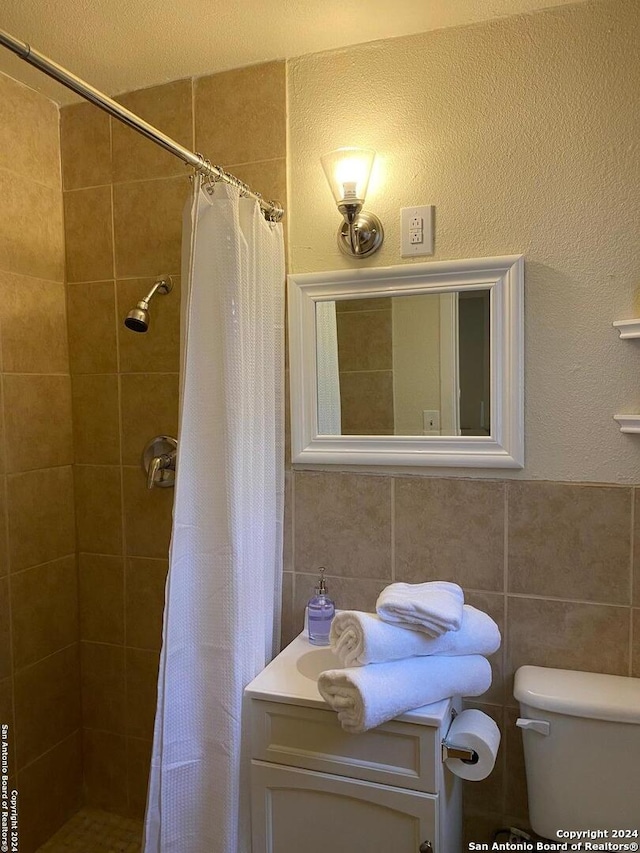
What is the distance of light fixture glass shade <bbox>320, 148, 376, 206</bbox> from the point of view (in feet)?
5.02

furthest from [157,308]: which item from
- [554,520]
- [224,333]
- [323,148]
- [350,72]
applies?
[554,520]

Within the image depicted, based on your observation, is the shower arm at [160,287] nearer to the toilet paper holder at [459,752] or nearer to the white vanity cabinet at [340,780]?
the white vanity cabinet at [340,780]

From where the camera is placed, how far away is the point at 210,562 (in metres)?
1.48

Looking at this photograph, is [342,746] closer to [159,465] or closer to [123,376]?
[159,465]

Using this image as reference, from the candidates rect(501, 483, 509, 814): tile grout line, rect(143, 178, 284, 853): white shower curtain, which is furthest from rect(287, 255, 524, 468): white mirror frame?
rect(143, 178, 284, 853): white shower curtain

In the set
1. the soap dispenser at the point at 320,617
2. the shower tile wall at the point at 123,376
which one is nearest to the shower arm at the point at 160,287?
the shower tile wall at the point at 123,376

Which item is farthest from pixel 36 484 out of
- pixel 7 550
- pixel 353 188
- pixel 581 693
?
pixel 581 693

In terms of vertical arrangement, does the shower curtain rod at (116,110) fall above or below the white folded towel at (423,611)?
above

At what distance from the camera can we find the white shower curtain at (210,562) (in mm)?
1447

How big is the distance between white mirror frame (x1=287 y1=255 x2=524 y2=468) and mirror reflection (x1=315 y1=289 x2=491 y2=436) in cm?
2

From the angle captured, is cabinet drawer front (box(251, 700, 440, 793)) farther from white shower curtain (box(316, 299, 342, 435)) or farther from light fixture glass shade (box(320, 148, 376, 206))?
light fixture glass shade (box(320, 148, 376, 206))

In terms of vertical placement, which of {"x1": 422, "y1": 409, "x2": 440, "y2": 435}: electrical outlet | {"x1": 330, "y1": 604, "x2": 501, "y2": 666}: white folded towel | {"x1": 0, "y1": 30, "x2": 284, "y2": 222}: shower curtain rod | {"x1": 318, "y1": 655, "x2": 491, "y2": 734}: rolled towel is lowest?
{"x1": 318, "y1": 655, "x2": 491, "y2": 734}: rolled towel

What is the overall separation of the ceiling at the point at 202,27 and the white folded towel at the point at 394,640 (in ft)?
4.66

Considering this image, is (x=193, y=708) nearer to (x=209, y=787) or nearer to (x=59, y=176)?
(x=209, y=787)
